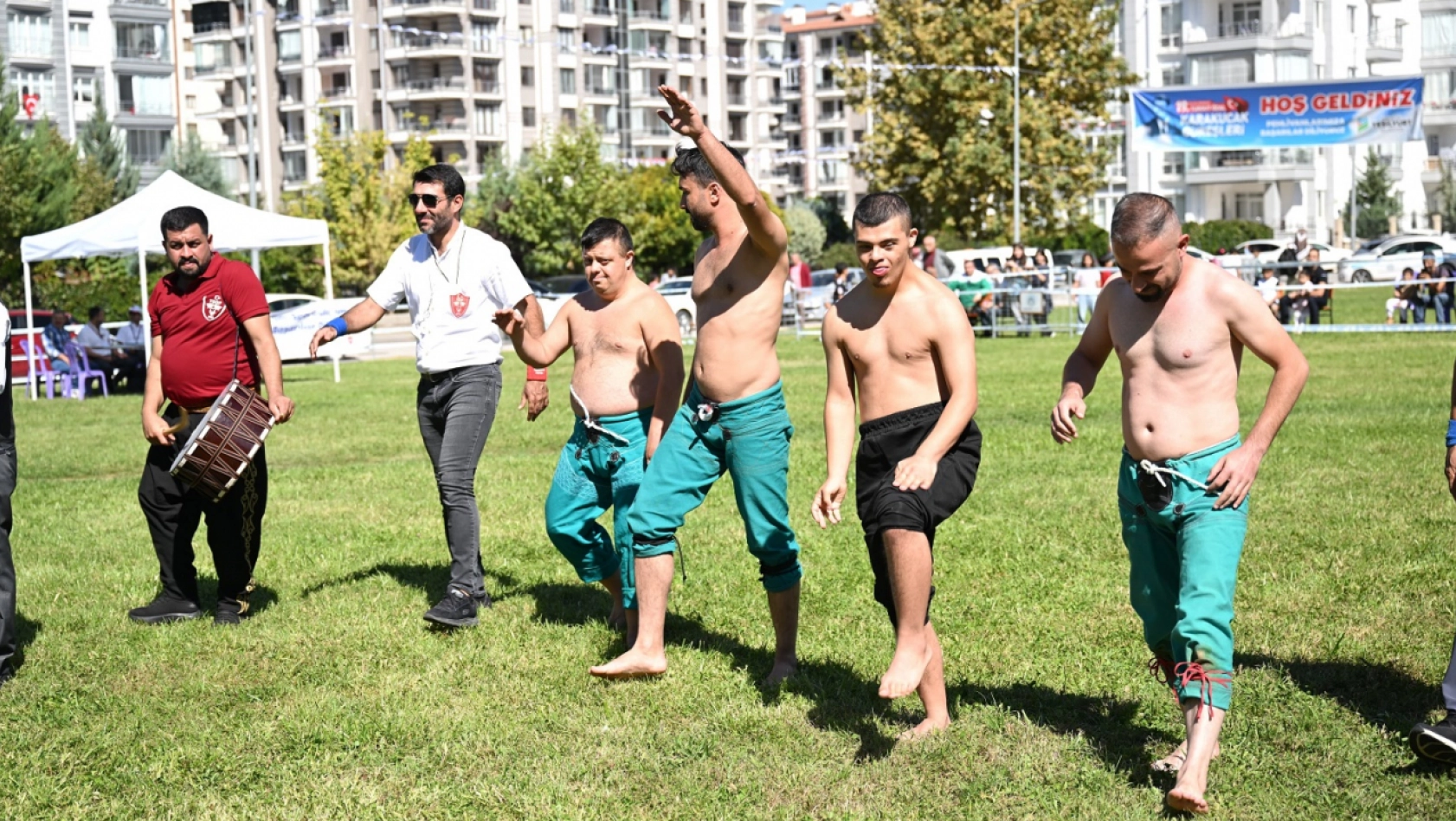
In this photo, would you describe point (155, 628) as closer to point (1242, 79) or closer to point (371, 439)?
point (371, 439)

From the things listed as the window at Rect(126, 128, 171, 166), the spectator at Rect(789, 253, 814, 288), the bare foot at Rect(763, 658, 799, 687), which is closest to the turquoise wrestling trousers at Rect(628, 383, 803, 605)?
the bare foot at Rect(763, 658, 799, 687)

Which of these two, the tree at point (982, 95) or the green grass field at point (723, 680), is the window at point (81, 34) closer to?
the tree at point (982, 95)

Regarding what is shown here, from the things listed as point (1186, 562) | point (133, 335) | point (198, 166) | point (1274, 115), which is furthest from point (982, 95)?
point (1186, 562)

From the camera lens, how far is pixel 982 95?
48844mm

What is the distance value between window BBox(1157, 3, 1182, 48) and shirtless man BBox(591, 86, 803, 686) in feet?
270

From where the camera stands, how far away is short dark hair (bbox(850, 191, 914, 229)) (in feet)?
18.1

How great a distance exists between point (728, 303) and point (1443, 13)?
3813 inches

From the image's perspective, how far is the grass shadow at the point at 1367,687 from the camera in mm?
5832

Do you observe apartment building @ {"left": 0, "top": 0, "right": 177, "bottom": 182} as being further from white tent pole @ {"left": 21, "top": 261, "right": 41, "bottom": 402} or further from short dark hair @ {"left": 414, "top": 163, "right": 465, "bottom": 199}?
short dark hair @ {"left": 414, "top": 163, "right": 465, "bottom": 199}

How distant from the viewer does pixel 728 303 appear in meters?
6.52

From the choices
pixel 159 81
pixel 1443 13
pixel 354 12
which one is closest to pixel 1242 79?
pixel 1443 13

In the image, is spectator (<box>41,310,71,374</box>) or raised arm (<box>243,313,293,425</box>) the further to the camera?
spectator (<box>41,310,71,374</box>)

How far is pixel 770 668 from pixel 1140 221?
8.94 feet

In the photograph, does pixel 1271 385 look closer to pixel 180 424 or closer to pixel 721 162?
pixel 721 162
